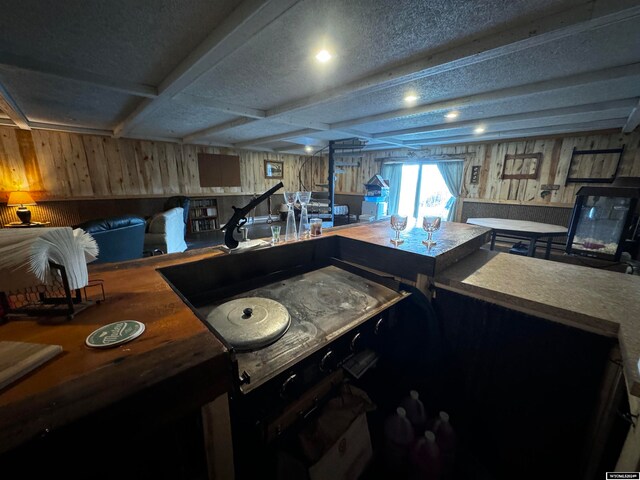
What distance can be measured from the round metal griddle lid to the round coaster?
0.27 meters

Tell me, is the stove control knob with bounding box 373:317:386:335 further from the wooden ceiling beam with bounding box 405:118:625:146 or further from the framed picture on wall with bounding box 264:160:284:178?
the framed picture on wall with bounding box 264:160:284:178

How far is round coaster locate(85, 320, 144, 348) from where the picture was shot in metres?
0.52

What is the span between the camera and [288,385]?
744 millimetres

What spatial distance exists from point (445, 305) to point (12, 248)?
145 cm

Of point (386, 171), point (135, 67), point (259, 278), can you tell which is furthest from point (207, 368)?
point (386, 171)

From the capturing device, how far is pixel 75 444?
0.38 meters

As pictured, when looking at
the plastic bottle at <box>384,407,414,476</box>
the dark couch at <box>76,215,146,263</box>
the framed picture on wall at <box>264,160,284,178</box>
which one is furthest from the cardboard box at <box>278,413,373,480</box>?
the framed picture on wall at <box>264,160,284,178</box>

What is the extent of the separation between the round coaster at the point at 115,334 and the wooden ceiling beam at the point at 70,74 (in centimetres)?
231

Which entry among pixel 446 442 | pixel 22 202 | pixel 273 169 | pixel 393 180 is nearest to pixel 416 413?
pixel 446 442

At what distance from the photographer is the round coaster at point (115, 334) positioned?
1.72 ft

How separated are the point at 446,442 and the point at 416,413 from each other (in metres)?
0.15

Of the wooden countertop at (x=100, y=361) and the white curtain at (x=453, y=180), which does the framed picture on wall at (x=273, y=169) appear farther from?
the wooden countertop at (x=100, y=361)

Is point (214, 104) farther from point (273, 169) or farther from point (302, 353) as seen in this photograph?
point (273, 169)

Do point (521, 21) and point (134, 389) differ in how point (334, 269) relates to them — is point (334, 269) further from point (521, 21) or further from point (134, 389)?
point (521, 21)
